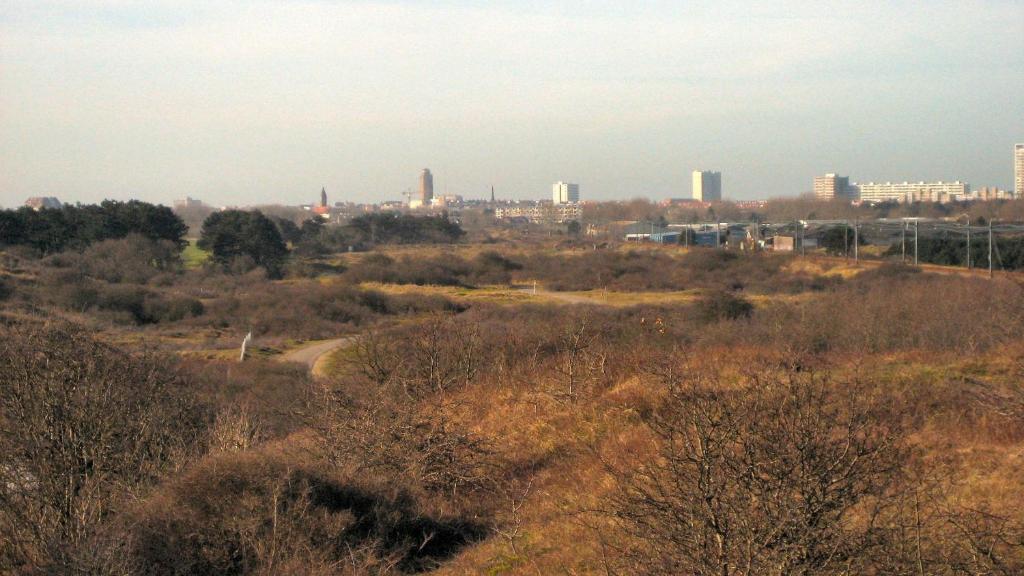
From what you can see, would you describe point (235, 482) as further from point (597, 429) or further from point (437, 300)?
point (437, 300)

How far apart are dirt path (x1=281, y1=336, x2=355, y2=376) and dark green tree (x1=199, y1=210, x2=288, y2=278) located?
24.4 metres

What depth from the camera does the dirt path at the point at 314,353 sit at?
28516 millimetres

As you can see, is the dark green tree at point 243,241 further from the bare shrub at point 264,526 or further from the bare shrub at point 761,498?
the bare shrub at point 761,498

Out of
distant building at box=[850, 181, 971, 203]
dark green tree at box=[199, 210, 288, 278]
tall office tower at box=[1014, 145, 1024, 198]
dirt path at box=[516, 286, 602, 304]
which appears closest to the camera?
dirt path at box=[516, 286, 602, 304]

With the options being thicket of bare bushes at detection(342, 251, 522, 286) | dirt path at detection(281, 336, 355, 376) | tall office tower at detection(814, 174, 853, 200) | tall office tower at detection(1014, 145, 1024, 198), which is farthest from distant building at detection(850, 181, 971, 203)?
dirt path at detection(281, 336, 355, 376)

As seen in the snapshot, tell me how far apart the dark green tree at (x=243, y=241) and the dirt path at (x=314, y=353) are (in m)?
24.4

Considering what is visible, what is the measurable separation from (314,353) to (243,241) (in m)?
29.2

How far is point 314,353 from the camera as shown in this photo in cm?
3180

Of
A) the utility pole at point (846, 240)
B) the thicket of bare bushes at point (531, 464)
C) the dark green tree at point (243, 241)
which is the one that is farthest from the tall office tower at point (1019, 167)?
the thicket of bare bushes at point (531, 464)

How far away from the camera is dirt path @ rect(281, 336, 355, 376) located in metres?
28.5

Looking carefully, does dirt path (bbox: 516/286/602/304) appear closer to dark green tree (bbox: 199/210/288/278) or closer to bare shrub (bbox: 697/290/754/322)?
bare shrub (bbox: 697/290/754/322)

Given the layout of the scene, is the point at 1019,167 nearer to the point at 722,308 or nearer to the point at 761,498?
the point at 722,308

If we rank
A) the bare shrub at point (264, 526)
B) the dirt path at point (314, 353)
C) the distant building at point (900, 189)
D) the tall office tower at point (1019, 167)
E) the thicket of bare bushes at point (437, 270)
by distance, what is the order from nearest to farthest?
1. the bare shrub at point (264, 526)
2. the dirt path at point (314, 353)
3. the thicket of bare bushes at point (437, 270)
4. the tall office tower at point (1019, 167)
5. the distant building at point (900, 189)

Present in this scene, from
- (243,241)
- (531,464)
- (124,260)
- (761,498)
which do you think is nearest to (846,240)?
(243,241)
